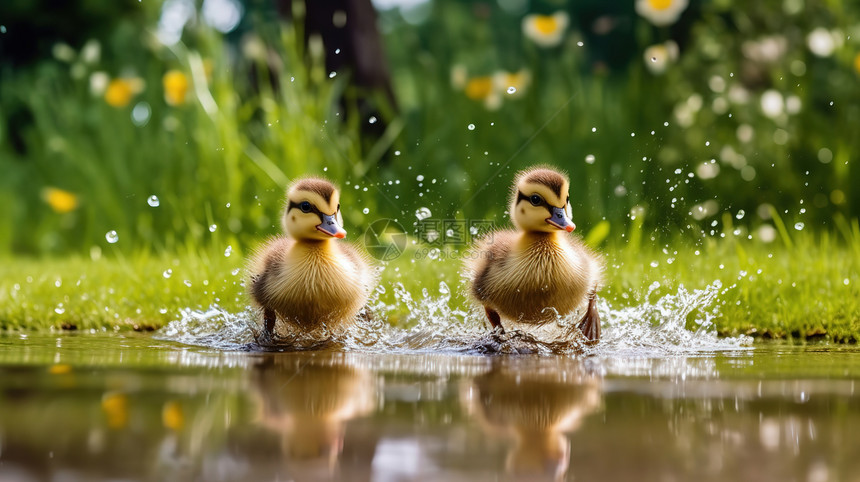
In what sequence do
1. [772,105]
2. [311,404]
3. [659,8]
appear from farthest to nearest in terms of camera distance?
[772,105] → [659,8] → [311,404]

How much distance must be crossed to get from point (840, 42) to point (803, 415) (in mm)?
6895

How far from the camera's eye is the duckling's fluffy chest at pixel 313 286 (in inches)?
169

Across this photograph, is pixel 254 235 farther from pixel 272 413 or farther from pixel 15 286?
pixel 272 413

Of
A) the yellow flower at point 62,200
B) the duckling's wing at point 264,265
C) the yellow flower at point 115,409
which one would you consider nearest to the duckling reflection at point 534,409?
the yellow flower at point 115,409

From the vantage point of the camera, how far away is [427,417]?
8.45 ft

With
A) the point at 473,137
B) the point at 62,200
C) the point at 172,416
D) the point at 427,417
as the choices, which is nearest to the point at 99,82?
the point at 62,200

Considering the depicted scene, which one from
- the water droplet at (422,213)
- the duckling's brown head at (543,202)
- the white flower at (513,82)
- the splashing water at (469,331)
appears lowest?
the splashing water at (469,331)

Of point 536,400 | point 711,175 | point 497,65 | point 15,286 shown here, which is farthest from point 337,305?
point 497,65

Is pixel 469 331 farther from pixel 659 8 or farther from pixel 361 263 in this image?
pixel 659 8

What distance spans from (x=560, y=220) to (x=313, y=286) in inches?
44.8

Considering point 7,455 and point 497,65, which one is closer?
point 7,455

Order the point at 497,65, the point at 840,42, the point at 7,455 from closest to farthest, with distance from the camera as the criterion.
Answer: the point at 7,455
the point at 840,42
the point at 497,65

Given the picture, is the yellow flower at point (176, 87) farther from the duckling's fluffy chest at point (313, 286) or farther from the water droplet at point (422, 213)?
the duckling's fluffy chest at point (313, 286)

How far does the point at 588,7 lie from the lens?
11492 mm
